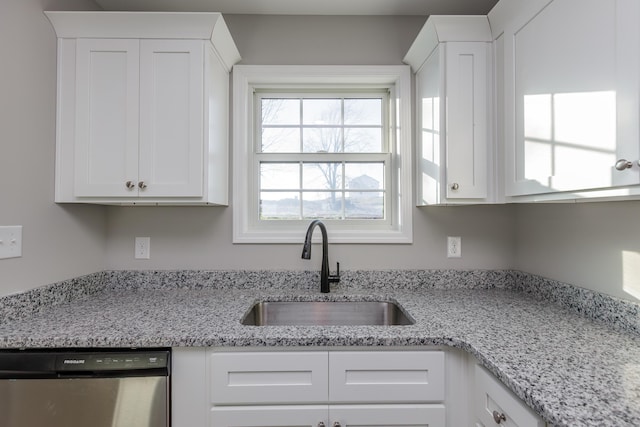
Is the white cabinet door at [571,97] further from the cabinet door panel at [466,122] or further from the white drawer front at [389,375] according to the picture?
the white drawer front at [389,375]

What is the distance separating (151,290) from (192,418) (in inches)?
34.3

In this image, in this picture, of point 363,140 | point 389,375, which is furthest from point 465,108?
point 389,375

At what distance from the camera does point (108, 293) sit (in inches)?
70.5

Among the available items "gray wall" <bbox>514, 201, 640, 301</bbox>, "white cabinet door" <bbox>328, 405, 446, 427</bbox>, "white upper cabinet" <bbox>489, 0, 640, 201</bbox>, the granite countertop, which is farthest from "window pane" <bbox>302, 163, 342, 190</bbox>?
"white cabinet door" <bbox>328, 405, 446, 427</bbox>

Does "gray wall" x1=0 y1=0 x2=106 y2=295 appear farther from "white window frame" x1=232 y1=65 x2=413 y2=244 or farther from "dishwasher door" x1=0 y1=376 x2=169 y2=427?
"white window frame" x1=232 y1=65 x2=413 y2=244

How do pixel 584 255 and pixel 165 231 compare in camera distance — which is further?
pixel 165 231

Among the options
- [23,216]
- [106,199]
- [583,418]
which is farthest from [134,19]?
[583,418]

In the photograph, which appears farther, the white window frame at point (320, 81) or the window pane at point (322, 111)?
the window pane at point (322, 111)

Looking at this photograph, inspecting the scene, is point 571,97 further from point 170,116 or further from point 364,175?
point 170,116

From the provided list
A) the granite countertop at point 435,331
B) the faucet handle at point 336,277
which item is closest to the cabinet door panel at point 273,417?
the granite countertop at point 435,331

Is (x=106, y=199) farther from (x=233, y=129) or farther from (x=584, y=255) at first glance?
(x=584, y=255)

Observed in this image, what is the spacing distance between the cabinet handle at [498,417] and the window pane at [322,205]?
126cm

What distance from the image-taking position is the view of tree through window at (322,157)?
2.04 m

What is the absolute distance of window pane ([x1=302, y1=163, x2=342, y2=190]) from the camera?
205cm
